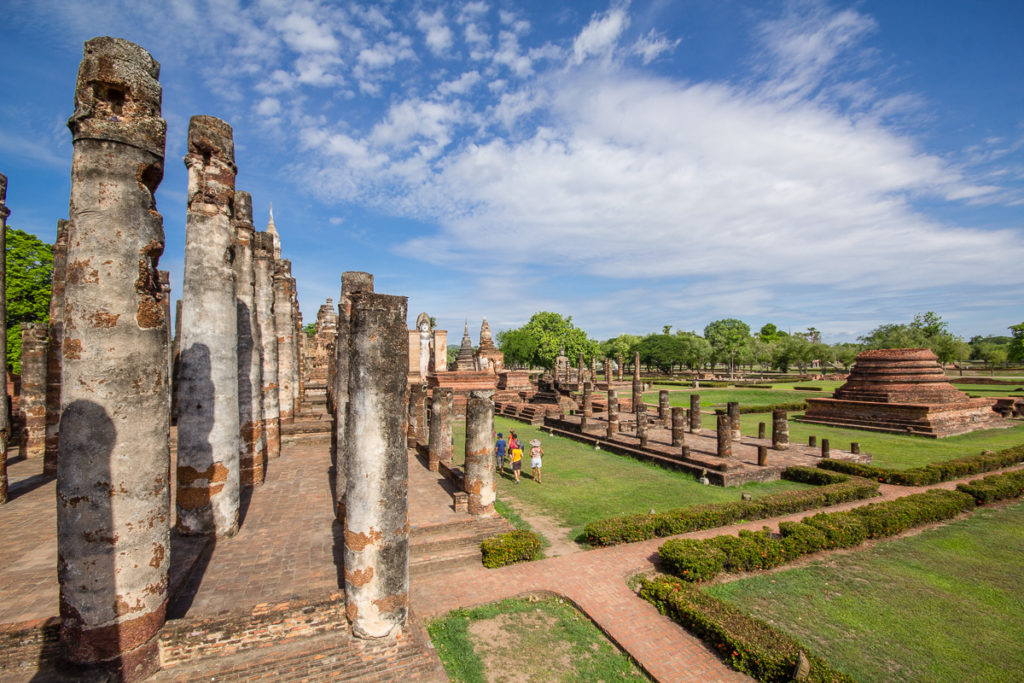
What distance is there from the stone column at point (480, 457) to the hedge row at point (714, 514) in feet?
7.58

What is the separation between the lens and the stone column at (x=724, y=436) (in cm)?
1673

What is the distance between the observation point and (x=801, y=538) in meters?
9.59

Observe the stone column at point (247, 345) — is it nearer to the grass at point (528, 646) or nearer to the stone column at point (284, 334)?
the stone column at point (284, 334)

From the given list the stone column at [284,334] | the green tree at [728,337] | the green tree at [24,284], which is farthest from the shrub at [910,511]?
the green tree at [728,337]

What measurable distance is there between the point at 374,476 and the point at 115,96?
5123mm

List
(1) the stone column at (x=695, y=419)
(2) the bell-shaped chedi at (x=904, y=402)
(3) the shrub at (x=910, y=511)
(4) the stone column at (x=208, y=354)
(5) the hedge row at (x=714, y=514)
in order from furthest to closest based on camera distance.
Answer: (2) the bell-shaped chedi at (x=904, y=402)
(1) the stone column at (x=695, y=419)
(3) the shrub at (x=910, y=511)
(5) the hedge row at (x=714, y=514)
(4) the stone column at (x=208, y=354)

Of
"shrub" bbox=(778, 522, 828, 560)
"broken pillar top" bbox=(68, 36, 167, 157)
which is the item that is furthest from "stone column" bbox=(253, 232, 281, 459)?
"shrub" bbox=(778, 522, 828, 560)

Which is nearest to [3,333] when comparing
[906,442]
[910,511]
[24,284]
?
[24,284]

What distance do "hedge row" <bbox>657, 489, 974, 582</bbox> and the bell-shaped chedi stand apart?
13.6 metres

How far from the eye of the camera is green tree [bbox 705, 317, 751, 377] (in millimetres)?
72688

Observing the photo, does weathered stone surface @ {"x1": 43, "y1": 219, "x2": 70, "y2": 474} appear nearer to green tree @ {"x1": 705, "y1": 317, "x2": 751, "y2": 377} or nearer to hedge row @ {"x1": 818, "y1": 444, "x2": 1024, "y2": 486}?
hedge row @ {"x1": 818, "y1": 444, "x2": 1024, "y2": 486}

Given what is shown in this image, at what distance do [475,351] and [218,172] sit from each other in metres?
37.9

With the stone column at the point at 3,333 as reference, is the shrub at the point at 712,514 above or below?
below

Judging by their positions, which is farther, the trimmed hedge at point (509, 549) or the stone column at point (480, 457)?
the stone column at point (480, 457)
